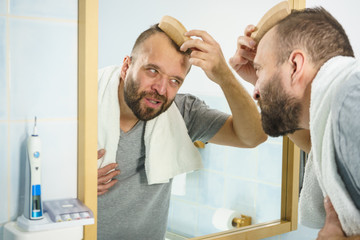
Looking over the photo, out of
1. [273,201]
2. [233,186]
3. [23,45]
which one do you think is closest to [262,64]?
[233,186]

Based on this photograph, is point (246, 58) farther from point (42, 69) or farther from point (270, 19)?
point (42, 69)

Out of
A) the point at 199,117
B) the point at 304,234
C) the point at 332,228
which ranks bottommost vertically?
the point at 304,234

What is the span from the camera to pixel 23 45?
94cm

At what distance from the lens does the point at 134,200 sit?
1127 millimetres

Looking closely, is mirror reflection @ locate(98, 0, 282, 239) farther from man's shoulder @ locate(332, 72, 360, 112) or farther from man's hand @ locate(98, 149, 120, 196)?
man's shoulder @ locate(332, 72, 360, 112)

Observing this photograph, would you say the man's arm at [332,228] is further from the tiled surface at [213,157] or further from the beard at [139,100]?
the beard at [139,100]

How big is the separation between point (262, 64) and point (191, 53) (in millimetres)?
225

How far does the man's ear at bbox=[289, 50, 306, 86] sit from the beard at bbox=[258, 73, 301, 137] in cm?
5

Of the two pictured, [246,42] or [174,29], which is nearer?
[174,29]

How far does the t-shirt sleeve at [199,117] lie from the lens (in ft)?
4.01

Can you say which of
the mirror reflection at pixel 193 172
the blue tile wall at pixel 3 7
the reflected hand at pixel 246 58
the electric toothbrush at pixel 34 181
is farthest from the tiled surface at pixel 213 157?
Answer: the blue tile wall at pixel 3 7

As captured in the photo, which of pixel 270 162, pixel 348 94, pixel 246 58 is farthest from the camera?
pixel 270 162

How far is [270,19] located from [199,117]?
15.8 inches

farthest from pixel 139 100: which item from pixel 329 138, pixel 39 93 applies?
pixel 329 138
